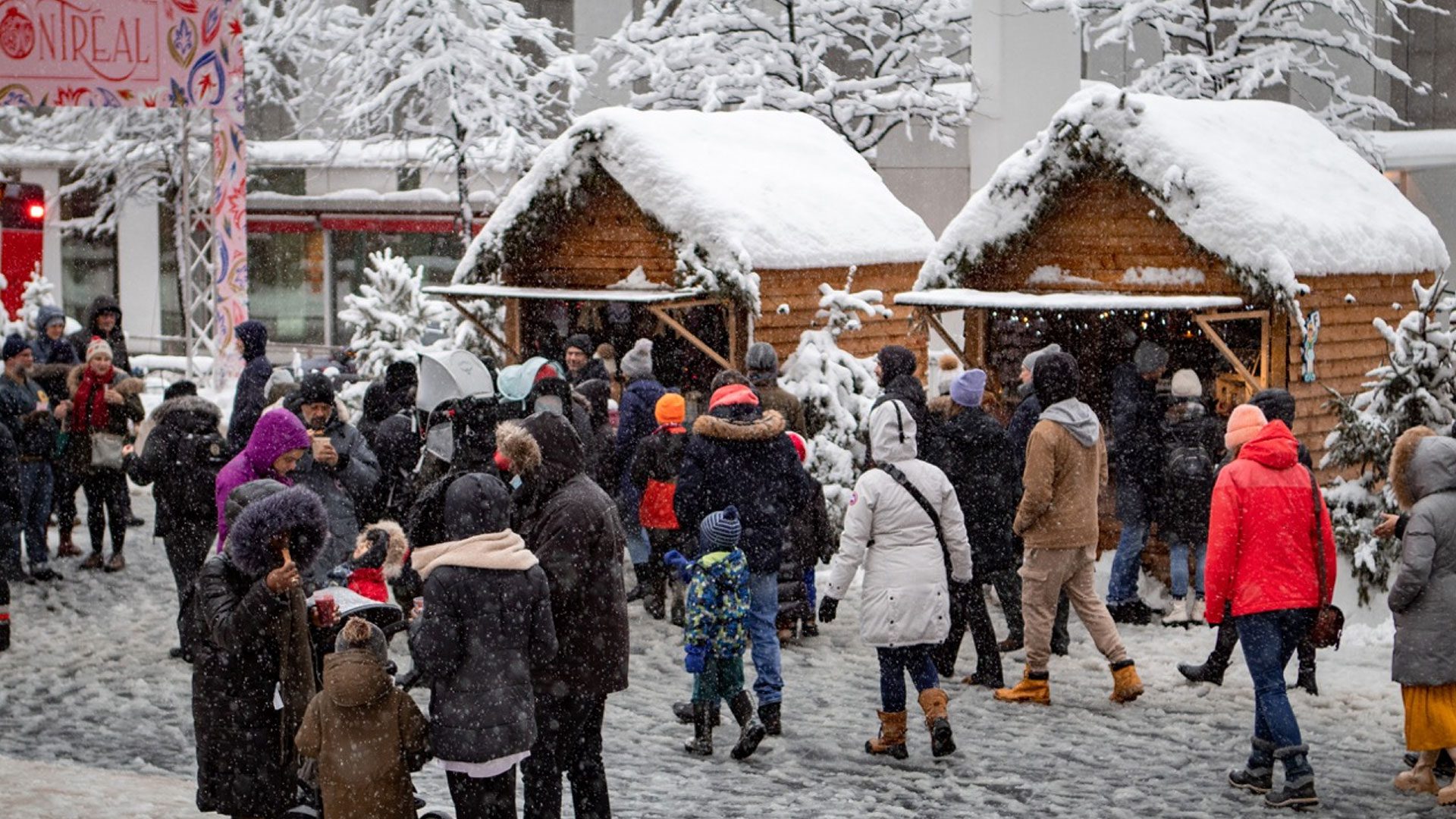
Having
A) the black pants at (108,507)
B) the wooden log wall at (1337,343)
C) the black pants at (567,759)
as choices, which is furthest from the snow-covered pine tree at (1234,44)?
the black pants at (567,759)

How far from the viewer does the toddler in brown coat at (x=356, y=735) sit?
18.8ft

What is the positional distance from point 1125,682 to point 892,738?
68.1 inches

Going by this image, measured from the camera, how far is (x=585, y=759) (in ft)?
22.4

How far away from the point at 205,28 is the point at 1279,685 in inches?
573

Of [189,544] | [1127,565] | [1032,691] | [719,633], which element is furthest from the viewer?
[1127,565]

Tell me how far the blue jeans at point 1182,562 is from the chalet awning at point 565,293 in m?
4.40

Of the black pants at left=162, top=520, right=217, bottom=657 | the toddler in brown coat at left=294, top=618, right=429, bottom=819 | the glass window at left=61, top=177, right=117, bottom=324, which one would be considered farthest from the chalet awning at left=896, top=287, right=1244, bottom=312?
the glass window at left=61, top=177, right=117, bottom=324

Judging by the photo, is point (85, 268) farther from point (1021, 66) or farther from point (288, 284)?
point (1021, 66)

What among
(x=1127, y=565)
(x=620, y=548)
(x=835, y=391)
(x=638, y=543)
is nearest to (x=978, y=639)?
(x=1127, y=565)

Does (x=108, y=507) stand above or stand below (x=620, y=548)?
below

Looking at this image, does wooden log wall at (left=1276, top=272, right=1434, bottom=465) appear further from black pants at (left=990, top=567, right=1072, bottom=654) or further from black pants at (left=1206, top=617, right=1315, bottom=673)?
black pants at (left=1206, top=617, right=1315, bottom=673)

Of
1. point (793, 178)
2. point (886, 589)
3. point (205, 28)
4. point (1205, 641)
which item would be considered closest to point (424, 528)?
point (886, 589)

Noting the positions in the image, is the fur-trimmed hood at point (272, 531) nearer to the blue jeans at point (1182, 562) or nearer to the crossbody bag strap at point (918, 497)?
the crossbody bag strap at point (918, 497)

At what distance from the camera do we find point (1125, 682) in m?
9.62
